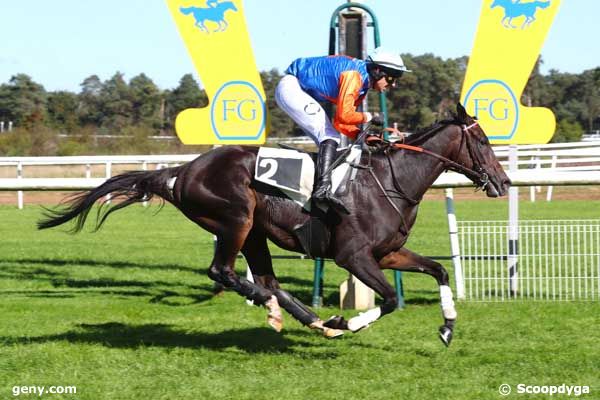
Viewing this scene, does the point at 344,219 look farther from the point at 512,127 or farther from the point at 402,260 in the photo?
the point at 512,127

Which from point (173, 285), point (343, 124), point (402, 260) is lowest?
point (173, 285)

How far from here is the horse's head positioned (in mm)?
6645

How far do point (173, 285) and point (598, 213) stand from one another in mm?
9397

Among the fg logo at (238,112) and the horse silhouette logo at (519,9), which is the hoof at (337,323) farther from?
the horse silhouette logo at (519,9)

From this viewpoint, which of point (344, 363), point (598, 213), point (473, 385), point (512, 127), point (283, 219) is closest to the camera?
point (473, 385)

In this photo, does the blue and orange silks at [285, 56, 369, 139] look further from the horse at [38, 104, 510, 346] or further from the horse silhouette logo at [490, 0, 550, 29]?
the horse silhouette logo at [490, 0, 550, 29]

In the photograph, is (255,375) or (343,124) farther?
(343,124)

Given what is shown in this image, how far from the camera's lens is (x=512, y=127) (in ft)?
29.0

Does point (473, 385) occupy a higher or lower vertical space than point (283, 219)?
lower

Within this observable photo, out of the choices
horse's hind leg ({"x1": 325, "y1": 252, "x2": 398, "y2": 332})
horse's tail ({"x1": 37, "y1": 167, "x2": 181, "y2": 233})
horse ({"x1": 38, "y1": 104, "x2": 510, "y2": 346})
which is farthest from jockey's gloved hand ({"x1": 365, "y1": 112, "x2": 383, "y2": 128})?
horse's tail ({"x1": 37, "y1": 167, "x2": 181, "y2": 233})

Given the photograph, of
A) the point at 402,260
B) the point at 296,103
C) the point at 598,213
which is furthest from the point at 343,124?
the point at 598,213

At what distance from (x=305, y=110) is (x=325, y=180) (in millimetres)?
651

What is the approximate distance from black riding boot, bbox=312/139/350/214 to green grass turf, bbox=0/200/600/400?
3.37 ft

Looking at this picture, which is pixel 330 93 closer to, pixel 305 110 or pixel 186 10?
pixel 305 110
